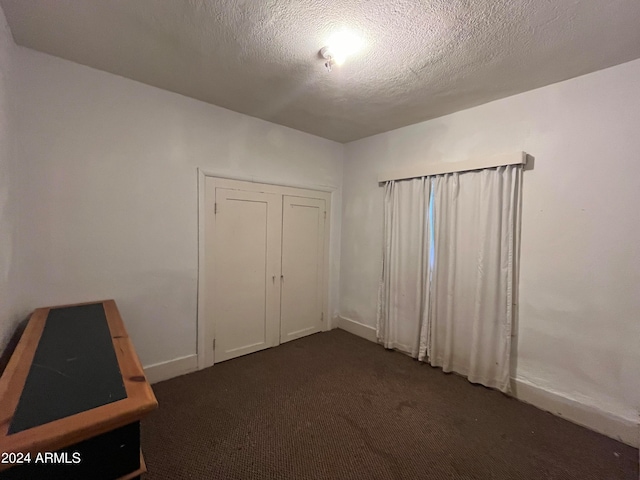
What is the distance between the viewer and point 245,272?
3.04 meters

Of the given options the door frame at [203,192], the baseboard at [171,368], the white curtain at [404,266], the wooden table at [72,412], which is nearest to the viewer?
the wooden table at [72,412]

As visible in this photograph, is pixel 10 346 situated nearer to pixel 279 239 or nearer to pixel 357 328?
pixel 279 239

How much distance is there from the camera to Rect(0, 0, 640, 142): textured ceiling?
1475mm

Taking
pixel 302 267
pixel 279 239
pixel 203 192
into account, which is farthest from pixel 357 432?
pixel 203 192

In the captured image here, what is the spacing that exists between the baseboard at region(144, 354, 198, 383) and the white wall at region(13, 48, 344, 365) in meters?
0.06

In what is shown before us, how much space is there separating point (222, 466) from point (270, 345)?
5.42 ft

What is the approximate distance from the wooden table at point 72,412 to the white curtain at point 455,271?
2.59m

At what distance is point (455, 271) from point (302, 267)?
1775 millimetres

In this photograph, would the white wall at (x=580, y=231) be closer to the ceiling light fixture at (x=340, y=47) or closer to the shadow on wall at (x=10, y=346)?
the ceiling light fixture at (x=340, y=47)

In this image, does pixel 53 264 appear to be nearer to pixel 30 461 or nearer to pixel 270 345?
pixel 30 461

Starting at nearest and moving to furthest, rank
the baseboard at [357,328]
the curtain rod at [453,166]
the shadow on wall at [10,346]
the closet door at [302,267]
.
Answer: the shadow on wall at [10,346] → the curtain rod at [453,166] → the closet door at [302,267] → the baseboard at [357,328]

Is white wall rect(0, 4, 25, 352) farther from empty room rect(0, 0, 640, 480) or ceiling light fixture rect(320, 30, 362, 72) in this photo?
ceiling light fixture rect(320, 30, 362, 72)

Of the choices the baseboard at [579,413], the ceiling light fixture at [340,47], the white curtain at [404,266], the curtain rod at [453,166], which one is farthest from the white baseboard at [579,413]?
the ceiling light fixture at [340,47]

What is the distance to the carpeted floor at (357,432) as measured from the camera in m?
1.62
